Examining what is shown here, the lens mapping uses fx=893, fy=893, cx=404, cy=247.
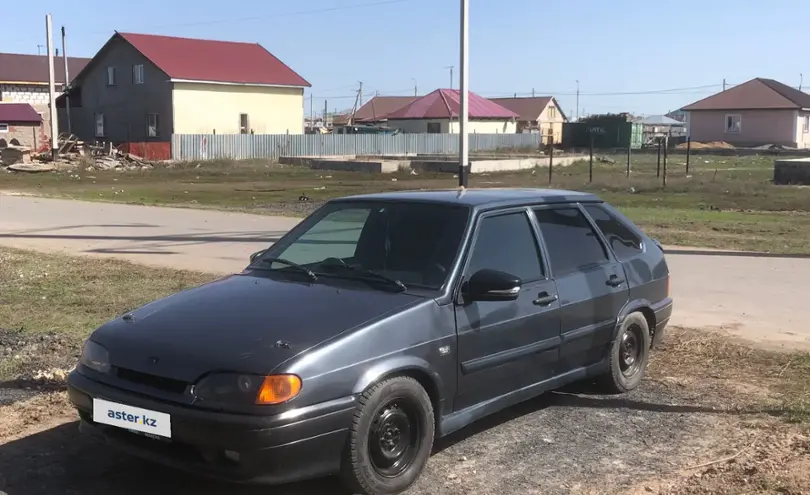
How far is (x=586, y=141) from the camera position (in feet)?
245

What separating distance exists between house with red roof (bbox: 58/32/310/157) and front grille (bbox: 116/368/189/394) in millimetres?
48538

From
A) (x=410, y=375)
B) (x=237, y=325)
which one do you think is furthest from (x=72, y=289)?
(x=410, y=375)

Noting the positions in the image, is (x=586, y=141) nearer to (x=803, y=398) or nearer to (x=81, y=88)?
(x=81, y=88)

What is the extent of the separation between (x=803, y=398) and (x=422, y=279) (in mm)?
2992

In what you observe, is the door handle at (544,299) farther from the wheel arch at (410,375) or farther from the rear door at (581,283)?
the wheel arch at (410,375)

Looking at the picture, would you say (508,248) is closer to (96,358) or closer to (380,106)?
(96,358)

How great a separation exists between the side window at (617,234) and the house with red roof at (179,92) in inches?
1854

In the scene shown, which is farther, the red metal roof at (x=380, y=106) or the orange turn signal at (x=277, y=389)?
the red metal roof at (x=380, y=106)

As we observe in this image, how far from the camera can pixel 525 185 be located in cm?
3044

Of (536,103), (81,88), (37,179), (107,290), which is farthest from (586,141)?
(107,290)

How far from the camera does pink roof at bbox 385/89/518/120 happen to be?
2928 inches

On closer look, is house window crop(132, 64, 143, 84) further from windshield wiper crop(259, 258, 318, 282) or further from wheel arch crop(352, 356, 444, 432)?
wheel arch crop(352, 356, 444, 432)

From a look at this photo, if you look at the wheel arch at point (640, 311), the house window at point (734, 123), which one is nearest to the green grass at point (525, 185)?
the wheel arch at point (640, 311)

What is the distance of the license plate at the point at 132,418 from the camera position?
4.04 m
